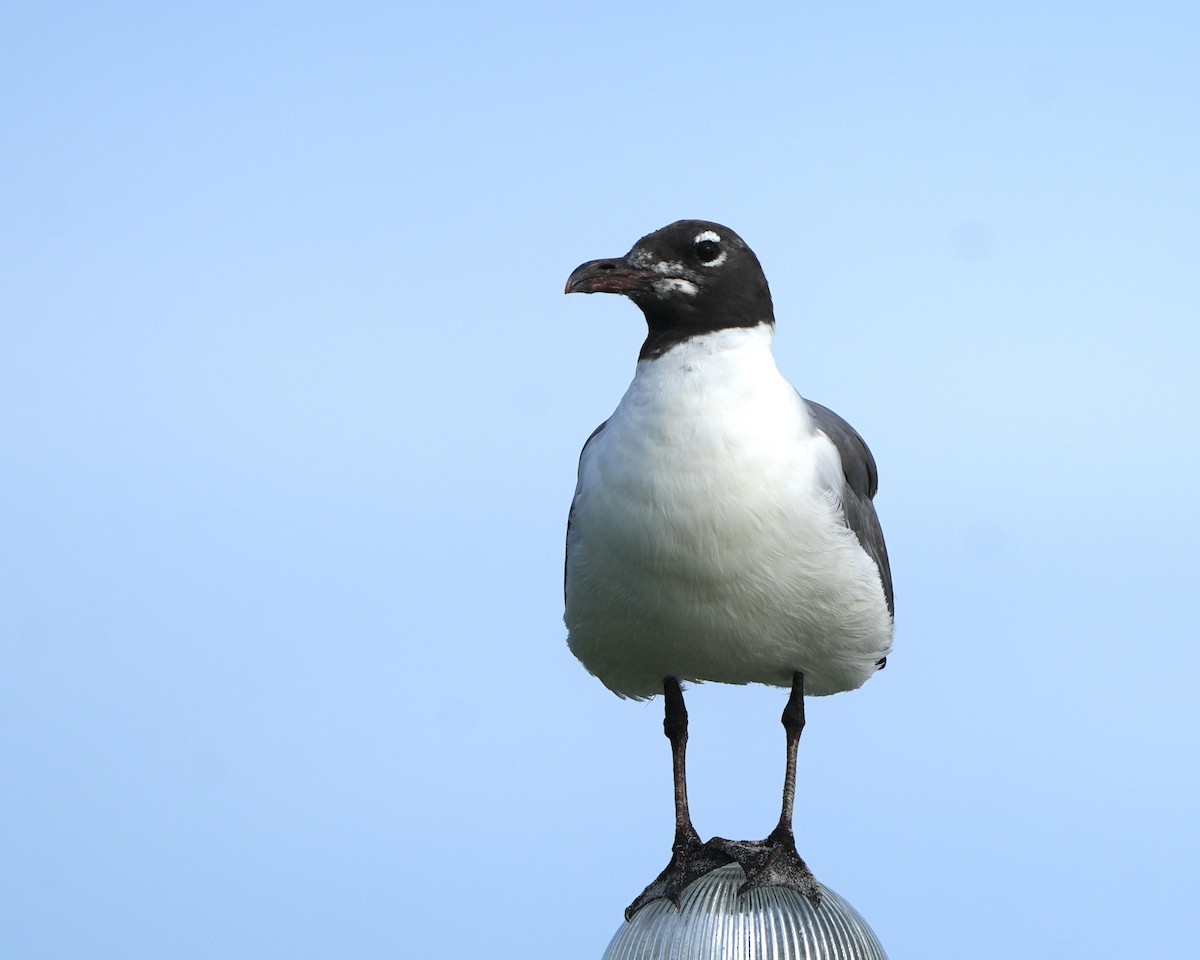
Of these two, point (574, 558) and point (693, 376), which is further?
point (574, 558)

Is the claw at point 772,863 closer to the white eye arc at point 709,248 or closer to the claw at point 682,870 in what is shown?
the claw at point 682,870

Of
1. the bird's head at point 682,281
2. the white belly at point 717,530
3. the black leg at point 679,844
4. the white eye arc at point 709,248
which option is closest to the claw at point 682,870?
the black leg at point 679,844

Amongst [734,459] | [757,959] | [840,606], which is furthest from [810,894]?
[734,459]

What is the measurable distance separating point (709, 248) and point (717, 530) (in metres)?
1.41

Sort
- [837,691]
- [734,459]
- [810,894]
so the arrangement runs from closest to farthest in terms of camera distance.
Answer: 1. [734,459]
2. [810,894]
3. [837,691]

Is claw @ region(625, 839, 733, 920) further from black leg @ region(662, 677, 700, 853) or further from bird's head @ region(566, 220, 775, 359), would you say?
bird's head @ region(566, 220, 775, 359)

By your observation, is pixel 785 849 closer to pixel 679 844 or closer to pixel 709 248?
pixel 679 844

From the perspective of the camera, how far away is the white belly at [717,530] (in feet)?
34.7

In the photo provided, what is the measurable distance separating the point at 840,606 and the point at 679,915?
5.87 ft

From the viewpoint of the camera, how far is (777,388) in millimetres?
10766

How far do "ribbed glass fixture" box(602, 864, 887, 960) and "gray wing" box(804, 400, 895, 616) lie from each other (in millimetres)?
1681

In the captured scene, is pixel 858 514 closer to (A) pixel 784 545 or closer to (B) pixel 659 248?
(A) pixel 784 545

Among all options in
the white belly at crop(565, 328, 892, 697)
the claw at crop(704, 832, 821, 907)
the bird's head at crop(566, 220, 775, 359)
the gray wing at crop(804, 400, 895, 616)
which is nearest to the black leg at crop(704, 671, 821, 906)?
the claw at crop(704, 832, 821, 907)

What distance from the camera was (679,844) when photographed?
38.8ft
